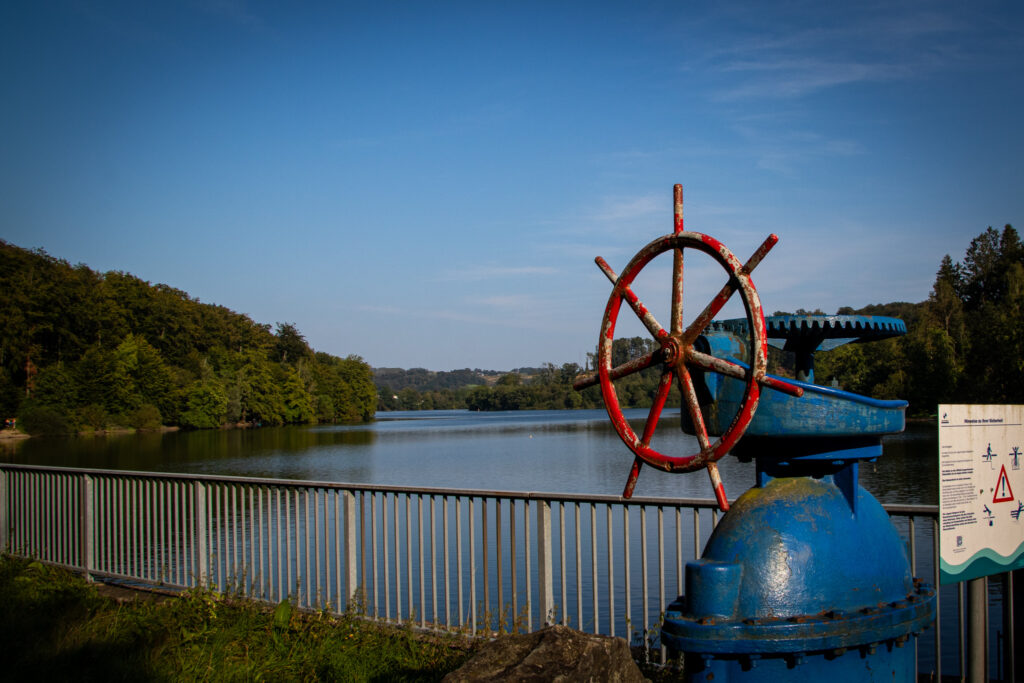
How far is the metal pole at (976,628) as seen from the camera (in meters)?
Answer: 3.41

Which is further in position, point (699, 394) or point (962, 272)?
point (962, 272)

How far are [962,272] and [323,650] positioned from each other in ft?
269

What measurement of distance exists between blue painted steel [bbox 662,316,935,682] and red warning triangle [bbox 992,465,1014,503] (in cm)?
80

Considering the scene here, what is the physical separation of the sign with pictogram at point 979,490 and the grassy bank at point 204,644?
315cm

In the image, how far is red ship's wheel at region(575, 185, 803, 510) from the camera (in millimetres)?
2389

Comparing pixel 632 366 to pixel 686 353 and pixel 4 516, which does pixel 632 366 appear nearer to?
pixel 686 353

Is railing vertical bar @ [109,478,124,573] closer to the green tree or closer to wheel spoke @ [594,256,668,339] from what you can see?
wheel spoke @ [594,256,668,339]

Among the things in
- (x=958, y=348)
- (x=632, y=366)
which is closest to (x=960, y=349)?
(x=958, y=348)

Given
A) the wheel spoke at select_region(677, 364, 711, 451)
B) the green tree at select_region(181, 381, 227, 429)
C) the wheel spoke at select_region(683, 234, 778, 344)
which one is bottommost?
the green tree at select_region(181, 381, 227, 429)

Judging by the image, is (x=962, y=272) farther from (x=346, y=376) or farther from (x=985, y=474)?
(x=985, y=474)

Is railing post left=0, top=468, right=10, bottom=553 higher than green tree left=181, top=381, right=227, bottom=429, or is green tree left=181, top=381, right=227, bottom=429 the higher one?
railing post left=0, top=468, right=10, bottom=553

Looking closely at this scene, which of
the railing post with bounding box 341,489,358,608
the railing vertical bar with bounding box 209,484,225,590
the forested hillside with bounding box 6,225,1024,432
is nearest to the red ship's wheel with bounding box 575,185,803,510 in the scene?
the railing post with bounding box 341,489,358,608

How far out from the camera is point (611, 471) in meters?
28.9

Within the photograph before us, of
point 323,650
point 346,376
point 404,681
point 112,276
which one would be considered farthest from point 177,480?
point 346,376
